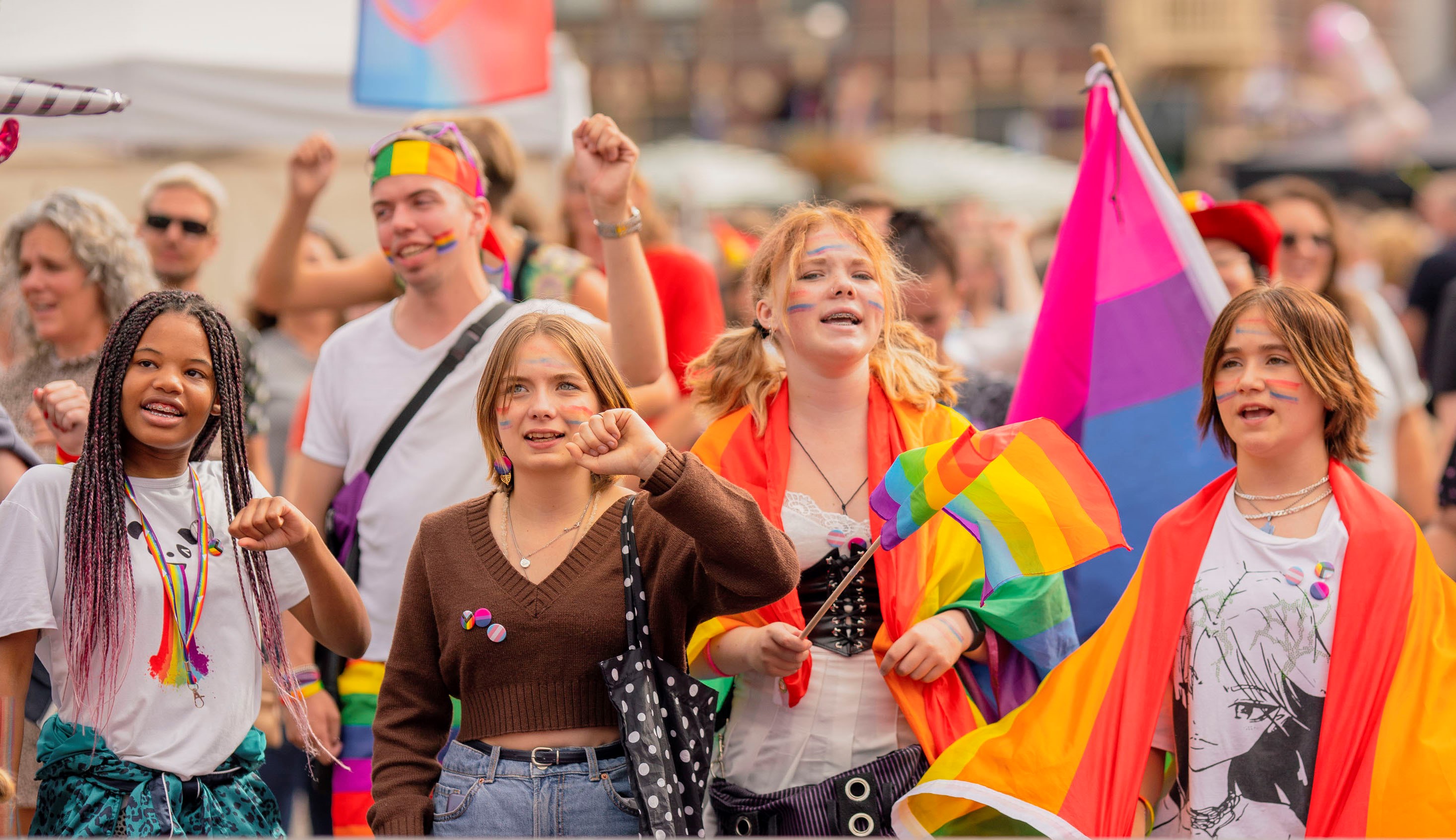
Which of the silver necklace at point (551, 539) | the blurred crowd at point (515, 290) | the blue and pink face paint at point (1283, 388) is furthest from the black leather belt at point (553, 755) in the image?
the blue and pink face paint at point (1283, 388)

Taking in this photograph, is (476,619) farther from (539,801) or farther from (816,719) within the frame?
(816,719)

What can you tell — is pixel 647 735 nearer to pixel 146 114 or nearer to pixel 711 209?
pixel 146 114

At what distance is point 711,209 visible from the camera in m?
23.1

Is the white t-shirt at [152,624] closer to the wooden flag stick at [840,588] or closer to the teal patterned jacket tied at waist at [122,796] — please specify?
the teal patterned jacket tied at waist at [122,796]

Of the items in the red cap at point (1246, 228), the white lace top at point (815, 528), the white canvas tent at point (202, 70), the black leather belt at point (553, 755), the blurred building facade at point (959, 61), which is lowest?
the black leather belt at point (553, 755)

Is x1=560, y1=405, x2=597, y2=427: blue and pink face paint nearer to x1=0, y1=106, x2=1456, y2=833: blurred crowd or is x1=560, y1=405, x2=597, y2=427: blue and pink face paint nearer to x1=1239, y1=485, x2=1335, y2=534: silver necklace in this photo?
x1=0, y1=106, x2=1456, y2=833: blurred crowd

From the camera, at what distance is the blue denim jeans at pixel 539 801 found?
283 centimetres

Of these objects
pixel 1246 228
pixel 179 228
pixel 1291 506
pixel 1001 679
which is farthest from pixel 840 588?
pixel 179 228

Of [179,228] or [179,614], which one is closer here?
[179,614]

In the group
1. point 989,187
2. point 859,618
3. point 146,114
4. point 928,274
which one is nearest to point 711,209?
point 989,187

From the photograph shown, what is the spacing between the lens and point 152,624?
9.39 feet

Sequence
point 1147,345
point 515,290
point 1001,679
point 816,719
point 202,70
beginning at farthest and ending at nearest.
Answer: point 202,70
point 515,290
point 1147,345
point 1001,679
point 816,719

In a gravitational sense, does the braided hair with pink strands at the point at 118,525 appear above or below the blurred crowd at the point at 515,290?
below

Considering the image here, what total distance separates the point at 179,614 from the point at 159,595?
0.05 m
